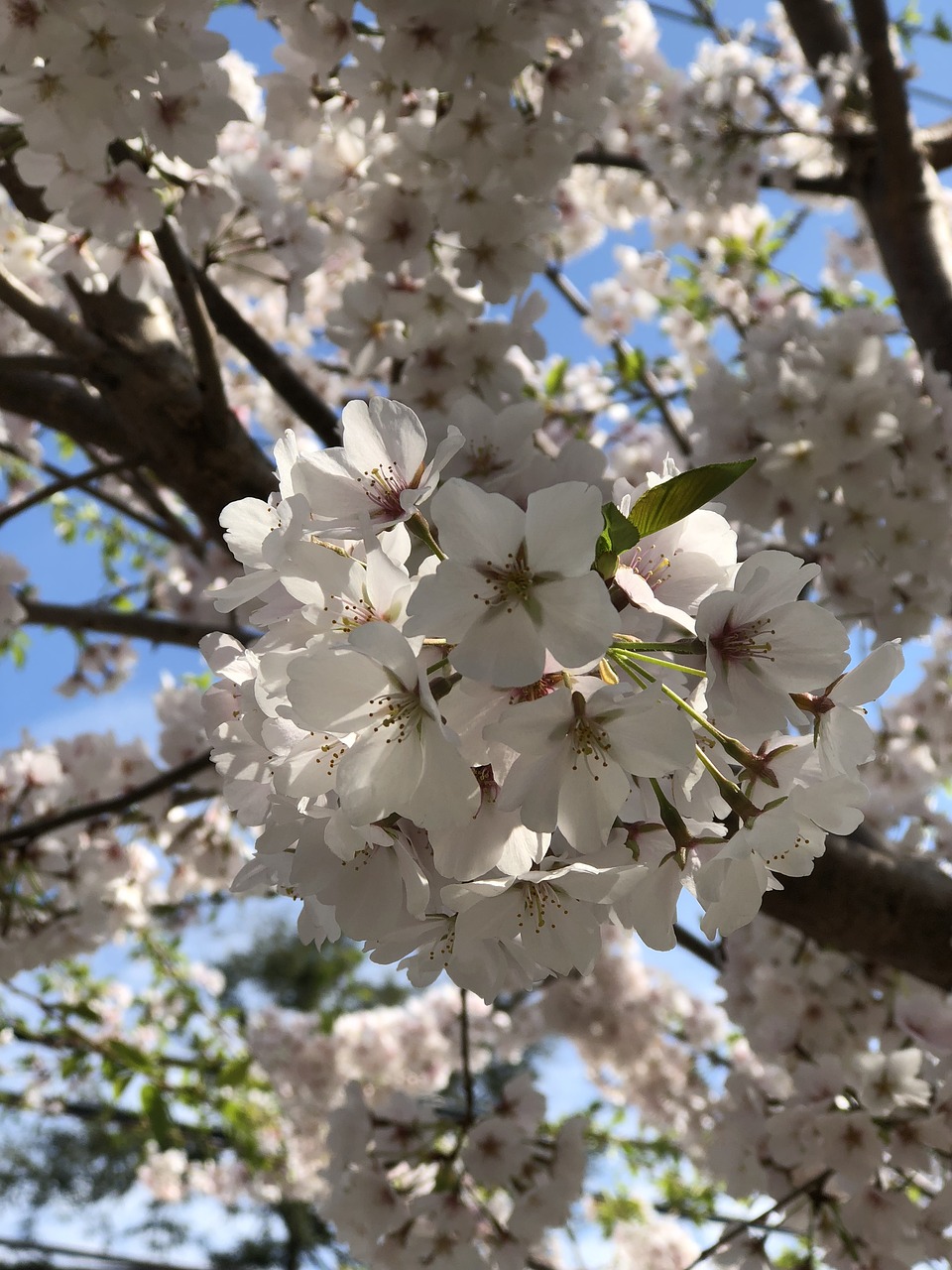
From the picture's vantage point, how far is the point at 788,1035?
7.93ft

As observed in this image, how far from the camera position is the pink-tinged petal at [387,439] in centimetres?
80

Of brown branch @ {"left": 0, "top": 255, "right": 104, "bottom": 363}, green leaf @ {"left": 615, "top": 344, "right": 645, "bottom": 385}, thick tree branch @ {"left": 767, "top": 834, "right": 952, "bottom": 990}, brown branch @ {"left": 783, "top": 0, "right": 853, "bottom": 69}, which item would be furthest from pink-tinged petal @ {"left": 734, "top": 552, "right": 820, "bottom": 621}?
brown branch @ {"left": 783, "top": 0, "right": 853, "bottom": 69}

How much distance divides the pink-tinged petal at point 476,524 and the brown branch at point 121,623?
209cm

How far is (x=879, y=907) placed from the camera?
1.90m

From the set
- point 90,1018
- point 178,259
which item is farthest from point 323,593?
point 90,1018

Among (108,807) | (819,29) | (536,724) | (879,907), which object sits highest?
(819,29)

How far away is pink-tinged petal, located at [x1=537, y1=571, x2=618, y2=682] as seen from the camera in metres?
0.64

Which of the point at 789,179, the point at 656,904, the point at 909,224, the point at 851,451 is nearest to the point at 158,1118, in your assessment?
the point at 656,904

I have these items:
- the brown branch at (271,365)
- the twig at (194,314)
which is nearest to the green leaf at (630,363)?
the brown branch at (271,365)

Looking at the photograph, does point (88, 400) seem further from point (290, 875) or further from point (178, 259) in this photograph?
point (290, 875)

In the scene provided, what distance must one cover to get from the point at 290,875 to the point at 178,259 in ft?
5.24

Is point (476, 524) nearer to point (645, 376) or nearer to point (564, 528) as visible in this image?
point (564, 528)

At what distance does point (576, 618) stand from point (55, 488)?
1.78 metres

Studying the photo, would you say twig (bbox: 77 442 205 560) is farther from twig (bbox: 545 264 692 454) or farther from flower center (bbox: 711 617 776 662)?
flower center (bbox: 711 617 776 662)
